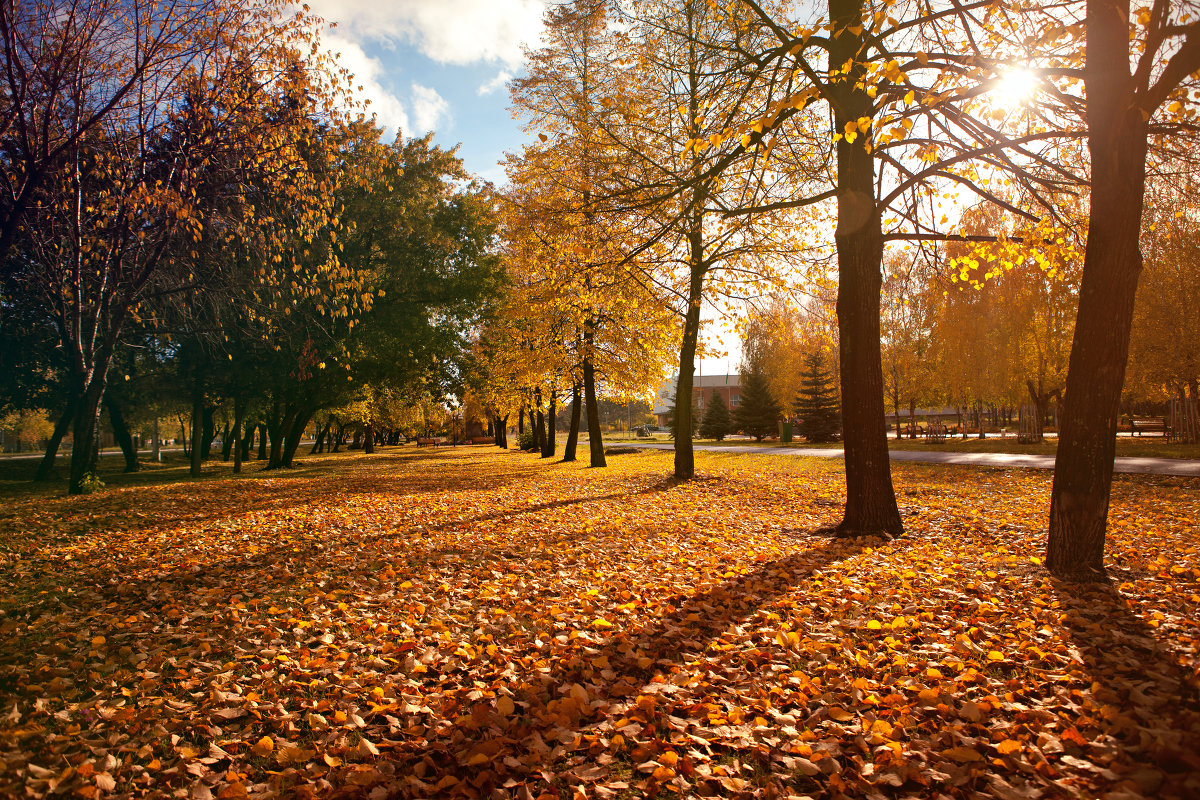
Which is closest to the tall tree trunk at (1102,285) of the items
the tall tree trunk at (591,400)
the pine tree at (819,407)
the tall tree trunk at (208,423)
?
the tall tree trunk at (591,400)

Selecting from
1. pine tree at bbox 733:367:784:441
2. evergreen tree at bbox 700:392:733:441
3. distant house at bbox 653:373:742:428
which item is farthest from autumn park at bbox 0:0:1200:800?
distant house at bbox 653:373:742:428

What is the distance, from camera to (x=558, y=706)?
308 centimetres

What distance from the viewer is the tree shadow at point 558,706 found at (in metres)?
2.54


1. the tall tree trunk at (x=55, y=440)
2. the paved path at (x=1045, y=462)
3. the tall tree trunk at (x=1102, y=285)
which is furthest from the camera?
the tall tree trunk at (x=55, y=440)

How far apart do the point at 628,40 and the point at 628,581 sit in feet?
36.6

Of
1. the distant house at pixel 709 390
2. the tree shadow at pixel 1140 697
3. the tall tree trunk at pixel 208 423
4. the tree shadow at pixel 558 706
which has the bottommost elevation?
the tree shadow at pixel 558 706

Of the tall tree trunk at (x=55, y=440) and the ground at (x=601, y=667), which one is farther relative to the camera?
the tall tree trunk at (x=55, y=440)

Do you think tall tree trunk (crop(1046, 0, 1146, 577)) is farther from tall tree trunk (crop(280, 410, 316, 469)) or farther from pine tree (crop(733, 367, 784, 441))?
pine tree (crop(733, 367, 784, 441))

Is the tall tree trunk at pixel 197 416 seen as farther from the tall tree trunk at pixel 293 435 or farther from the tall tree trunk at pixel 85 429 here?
the tall tree trunk at pixel 85 429

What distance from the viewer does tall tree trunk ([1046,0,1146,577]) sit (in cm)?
453

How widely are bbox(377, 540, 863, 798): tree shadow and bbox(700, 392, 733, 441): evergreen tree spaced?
3984cm

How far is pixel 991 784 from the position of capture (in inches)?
91.4

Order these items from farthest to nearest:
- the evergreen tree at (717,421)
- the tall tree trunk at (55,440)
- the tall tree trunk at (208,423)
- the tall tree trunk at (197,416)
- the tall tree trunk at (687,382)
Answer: the evergreen tree at (717,421) < the tall tree trunk at (208,423) < the tall tree trunk at (197,416) < the tall tree trunk at (55,440) < the tall tree trunk at (687,382)

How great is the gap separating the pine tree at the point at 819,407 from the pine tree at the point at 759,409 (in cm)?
441
